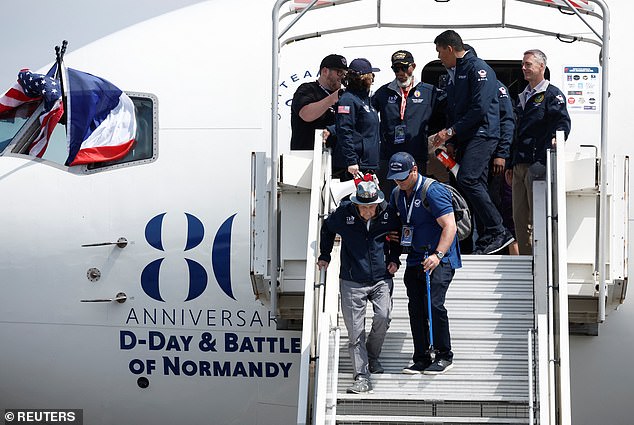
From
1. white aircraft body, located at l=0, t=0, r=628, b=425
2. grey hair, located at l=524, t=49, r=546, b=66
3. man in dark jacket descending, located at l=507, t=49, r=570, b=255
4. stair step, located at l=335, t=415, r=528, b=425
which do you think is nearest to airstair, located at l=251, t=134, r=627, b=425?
stair step, located at l=335, t=415, r=528, b=425

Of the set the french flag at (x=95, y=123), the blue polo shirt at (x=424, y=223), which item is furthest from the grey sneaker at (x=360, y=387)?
the french flag at (x=95, y=123)

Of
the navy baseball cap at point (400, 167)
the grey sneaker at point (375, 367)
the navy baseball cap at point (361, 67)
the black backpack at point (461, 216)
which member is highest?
the navy baseball cap at point (361, 67)

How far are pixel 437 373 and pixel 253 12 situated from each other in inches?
182

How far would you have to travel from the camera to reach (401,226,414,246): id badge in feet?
30.2

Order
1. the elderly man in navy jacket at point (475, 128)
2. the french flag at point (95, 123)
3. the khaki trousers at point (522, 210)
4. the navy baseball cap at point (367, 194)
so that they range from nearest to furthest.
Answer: the navy baseball cap at point (367, 194) < the elderly man in navy jacket at point (475, 128) < the khaki trousers at point (522, 210) < the french flag at point (95, 123)

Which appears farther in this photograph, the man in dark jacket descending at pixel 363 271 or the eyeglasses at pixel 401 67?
the eyeglasses at pixel 401 67

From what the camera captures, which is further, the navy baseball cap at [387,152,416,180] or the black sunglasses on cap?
the black sunglasses on cap

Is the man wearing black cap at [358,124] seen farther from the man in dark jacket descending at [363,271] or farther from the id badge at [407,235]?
the id badge at [407,235]

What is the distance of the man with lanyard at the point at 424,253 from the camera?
9.15 metres

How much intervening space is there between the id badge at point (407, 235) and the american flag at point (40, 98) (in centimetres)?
417

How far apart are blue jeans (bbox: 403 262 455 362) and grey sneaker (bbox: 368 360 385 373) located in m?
0.31

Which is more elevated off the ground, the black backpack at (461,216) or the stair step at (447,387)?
the black backpack at (461,216)

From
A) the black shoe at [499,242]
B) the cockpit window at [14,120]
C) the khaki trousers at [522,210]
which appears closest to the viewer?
the black shoe at [499,242]

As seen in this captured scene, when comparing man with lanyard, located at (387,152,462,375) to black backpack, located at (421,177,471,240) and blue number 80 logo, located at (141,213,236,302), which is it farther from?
blue number 80 logo, located at (141,213,236,302)
